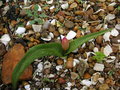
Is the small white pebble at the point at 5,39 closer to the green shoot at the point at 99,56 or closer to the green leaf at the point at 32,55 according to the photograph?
the green leaf at the point at 32,55

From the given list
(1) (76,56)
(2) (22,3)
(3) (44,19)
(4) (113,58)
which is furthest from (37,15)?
(4) (113,58)

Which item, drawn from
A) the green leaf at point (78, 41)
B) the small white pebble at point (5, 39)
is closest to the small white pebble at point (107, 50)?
the green leaf at point (78, 41)

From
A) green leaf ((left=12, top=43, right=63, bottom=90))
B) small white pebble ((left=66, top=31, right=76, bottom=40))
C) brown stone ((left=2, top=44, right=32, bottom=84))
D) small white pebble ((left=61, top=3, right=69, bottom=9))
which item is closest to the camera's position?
green leaf ((left=12, top=43, right=63, bottom=90))

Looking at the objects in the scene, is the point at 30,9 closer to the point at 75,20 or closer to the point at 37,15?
the point at 37,15

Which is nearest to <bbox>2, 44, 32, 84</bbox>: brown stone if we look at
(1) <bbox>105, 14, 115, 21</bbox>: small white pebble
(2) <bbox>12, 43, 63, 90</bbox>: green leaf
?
(2) <bbox>12, 43, 63, 90</bbox>: green leaf

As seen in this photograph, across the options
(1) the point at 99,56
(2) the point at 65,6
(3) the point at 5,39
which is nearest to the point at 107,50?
(1) the point at 99,56

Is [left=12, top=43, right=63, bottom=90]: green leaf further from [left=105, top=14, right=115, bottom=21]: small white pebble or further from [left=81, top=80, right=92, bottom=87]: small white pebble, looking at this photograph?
[left=105, top=14, right=115, bottom=21]: small white pebble

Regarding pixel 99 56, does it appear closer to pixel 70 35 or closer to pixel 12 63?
pixel 70 35
